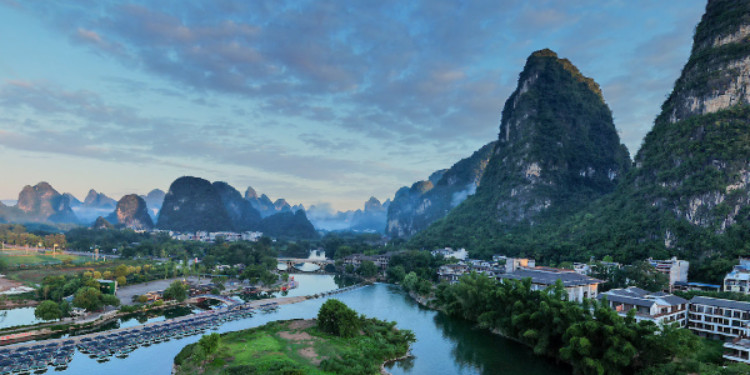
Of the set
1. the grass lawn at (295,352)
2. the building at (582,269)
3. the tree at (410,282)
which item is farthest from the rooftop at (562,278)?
the grass lawn at (295,352)

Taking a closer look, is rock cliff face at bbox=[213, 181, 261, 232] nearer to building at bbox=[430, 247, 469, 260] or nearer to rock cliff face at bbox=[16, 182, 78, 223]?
rock cliff face at bbox=[16, 182, 78, 223]

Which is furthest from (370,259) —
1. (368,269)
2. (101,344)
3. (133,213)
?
(133,213)

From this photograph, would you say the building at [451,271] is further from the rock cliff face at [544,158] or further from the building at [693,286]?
the building at [693,286]

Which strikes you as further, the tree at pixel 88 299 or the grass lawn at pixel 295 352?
the tree at pixel 88 299

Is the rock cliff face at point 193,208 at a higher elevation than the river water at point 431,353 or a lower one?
higher

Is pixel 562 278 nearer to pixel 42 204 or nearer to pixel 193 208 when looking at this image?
pixel 193 208

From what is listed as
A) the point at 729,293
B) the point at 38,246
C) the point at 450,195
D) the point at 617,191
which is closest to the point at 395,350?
the point at 729,293

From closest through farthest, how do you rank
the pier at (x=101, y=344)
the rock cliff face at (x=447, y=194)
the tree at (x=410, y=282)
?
the pier at (x=101, y=344) → the tree at (x=410, y=282) → the rock cliff face at (x=447, y=194)
